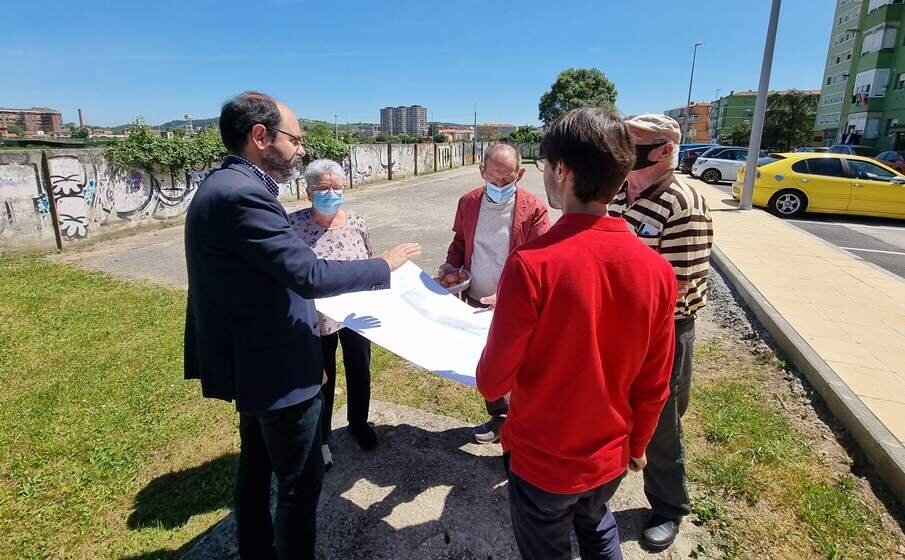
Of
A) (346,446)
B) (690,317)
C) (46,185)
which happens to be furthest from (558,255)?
(46,185)

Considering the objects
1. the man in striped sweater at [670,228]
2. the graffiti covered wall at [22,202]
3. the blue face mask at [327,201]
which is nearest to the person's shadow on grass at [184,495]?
the blue face mask at [327,201]

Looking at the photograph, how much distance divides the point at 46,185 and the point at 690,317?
1130cm

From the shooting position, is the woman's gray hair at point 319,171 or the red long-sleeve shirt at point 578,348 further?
the woman's gray hair at point 319,171

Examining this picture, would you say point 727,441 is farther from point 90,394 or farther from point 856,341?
point 90,394

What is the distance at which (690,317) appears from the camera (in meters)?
2.26

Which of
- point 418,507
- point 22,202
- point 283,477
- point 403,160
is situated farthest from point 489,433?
point 403,160

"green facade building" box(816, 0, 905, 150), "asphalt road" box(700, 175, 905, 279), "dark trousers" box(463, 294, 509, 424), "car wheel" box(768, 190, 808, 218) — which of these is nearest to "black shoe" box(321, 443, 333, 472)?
"dark trousers" box(463, 294, 509, 424)

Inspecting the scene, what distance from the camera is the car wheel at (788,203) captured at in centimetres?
1267

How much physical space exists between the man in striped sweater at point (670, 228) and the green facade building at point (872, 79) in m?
45.6

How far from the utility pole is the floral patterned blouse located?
12.6 m

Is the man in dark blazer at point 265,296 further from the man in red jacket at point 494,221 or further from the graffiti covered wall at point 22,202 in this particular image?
the graffiti covered wall at point 22,202

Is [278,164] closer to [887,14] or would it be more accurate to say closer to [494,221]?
[494,221]

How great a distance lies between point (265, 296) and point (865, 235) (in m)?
13.1

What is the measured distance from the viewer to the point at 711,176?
22828 mm
